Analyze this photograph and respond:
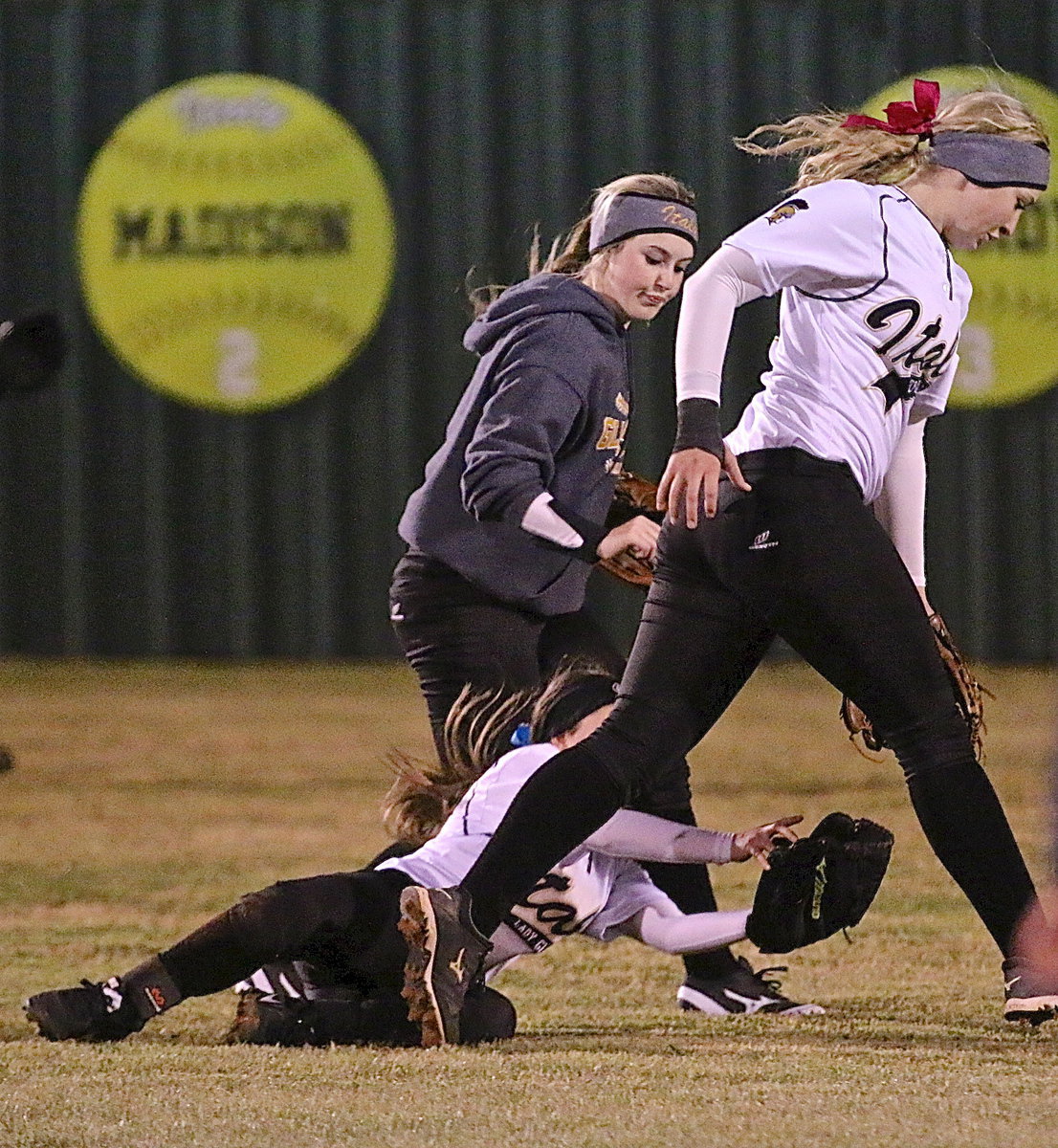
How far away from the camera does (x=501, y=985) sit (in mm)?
3732

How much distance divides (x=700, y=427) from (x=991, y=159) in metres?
0.64

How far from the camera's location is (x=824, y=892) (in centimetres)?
316

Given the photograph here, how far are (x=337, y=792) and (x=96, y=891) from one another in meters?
1.63

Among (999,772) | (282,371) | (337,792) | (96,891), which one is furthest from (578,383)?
(282,371)

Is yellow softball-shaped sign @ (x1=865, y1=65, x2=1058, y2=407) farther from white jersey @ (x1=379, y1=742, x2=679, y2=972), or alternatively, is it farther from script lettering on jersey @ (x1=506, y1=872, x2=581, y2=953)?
script lettering on jersey @ (x1=506, y1=872, x2=581, y2=953)

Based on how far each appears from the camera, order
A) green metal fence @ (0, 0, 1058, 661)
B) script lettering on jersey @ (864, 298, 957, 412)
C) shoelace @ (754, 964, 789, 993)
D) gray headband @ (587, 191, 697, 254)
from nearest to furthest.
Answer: script lettering on jersey @ (864, 298, 957, 412), shoelace @ (754, 964, 789, 993), gray headband @ (587, 191, 697, 254), green metal fence @ (0, 0, 1058, 661)

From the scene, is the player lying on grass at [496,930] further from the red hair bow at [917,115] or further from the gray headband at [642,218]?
the red hair bow at [917,115]

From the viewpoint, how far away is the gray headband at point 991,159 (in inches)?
124

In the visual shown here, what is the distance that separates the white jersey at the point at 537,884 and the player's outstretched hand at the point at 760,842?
0.57 ft

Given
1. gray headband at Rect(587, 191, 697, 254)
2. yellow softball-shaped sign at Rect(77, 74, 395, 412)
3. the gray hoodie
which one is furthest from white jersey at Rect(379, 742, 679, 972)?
yellow softball-shaped sign at Rect(77, 74, 395, 412)

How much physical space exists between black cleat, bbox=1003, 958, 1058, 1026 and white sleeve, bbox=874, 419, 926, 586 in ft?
2.05

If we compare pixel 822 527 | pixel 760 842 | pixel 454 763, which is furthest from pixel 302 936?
pixel 822 527

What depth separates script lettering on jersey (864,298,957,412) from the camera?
3068mm

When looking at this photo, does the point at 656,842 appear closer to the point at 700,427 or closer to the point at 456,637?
the point at 456,637
